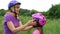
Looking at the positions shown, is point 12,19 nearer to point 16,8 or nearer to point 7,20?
point 7,20

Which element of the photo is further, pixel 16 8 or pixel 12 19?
pixel 12 19

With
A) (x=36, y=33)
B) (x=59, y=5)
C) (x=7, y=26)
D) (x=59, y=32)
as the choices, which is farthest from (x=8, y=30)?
(x=59, y=5)

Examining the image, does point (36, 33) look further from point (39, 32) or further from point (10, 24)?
point (10, 24)

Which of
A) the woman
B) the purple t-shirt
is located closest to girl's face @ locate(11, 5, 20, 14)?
the woman

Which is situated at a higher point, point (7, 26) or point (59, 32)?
point (7, 26)

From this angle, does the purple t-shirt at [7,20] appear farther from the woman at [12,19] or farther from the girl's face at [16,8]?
the girl's face at [16,8]

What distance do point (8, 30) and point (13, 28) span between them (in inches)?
7.0

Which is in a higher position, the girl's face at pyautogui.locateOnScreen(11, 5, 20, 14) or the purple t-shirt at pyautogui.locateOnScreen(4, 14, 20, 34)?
the girl's face at pyautogui.locateOnScreen(11, 5, 20, 14)

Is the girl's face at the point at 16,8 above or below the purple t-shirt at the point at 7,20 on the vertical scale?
above

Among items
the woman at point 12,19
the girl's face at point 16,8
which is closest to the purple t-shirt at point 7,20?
the woman at point 12,19

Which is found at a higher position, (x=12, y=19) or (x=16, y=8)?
(x=16, y=8)

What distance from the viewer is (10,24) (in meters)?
3.67

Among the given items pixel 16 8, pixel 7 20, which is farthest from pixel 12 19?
pixel 16 8

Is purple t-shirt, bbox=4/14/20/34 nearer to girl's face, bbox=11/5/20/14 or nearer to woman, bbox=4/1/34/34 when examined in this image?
woman, bbox=4/1/34/34
